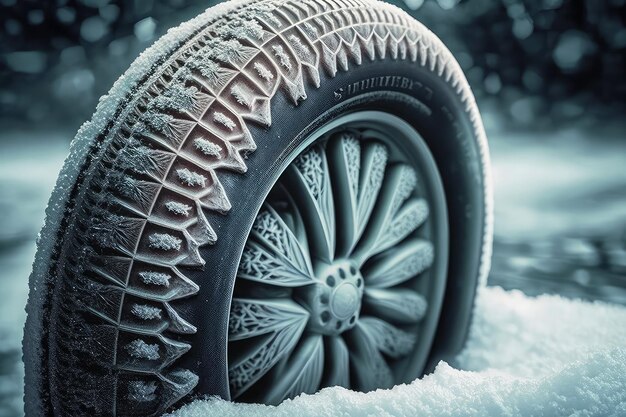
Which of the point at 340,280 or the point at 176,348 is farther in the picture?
the point at 340,280

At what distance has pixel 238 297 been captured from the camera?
0.85m

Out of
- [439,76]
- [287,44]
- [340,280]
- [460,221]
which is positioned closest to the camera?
[287,44]

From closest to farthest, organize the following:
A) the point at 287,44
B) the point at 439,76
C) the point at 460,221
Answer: the point at 287,44
the point at 439,76
the point at 460,221

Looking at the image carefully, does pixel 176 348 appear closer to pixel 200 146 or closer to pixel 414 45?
pixel 200 146

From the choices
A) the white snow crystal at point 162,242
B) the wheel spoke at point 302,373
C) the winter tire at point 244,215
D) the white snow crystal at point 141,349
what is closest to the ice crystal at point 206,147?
the winter tire at point 244,215

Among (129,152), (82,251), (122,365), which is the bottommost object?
(122,365)

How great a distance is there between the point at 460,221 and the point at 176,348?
66 cm

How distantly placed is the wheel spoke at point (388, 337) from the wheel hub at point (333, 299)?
81mm

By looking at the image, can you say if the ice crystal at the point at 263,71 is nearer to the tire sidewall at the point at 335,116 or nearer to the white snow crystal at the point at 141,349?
the tire sidewall at the point at 335,116

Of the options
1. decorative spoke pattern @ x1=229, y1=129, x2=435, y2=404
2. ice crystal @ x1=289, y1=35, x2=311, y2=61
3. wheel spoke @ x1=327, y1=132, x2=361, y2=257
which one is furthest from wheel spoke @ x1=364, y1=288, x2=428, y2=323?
ice crystal @ x1=289, y1=35, x2=311, y2=61

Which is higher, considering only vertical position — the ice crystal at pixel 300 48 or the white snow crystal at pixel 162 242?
the ice crystal at pixel 300 48

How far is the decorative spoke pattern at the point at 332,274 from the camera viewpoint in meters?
0.87

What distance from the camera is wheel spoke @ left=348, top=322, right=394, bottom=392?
1.03 m

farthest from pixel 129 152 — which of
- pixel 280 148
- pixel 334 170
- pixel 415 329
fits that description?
pixel 415 329
